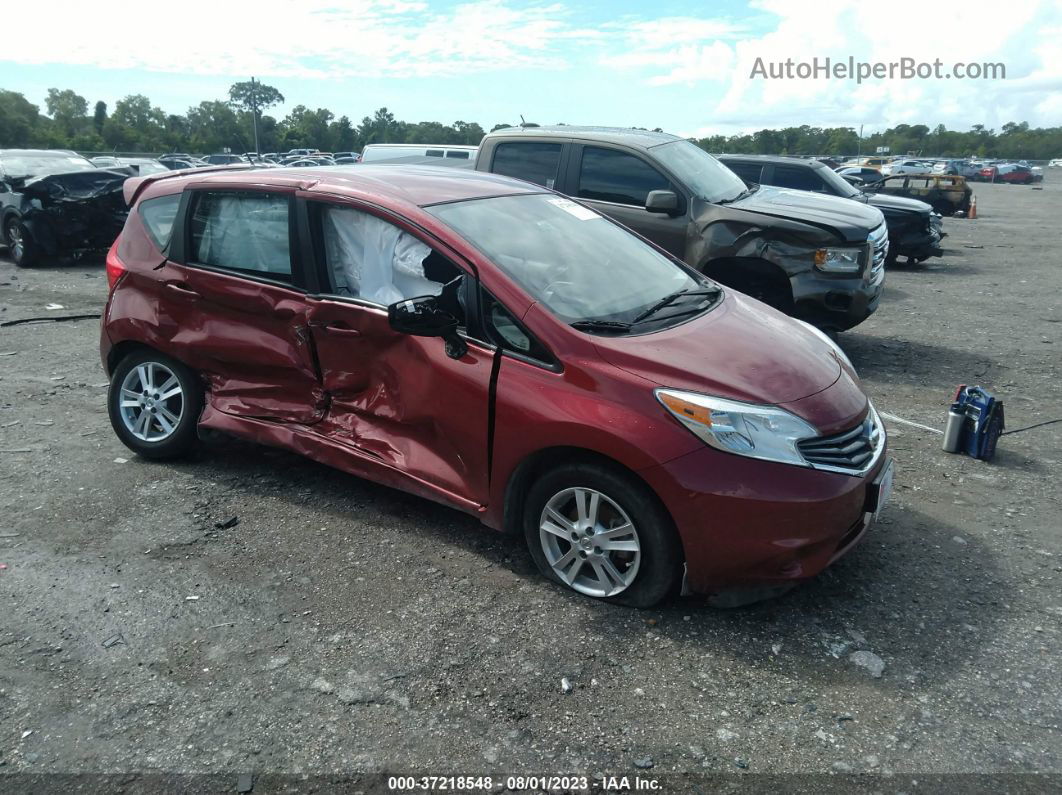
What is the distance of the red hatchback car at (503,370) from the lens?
3.33 meters

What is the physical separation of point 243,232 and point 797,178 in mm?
10152

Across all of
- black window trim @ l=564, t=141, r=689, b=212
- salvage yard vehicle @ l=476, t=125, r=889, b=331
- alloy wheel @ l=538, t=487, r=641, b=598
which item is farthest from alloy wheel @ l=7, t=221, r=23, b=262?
alloy wheel @ l=538, t=487, r=641, b=598

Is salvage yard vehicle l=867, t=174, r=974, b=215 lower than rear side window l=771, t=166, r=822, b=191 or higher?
higher

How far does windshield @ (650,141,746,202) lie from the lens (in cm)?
757

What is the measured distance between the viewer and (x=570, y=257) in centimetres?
423

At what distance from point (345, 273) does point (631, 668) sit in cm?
241

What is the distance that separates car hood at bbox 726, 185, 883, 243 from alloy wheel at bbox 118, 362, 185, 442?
16.0 ft

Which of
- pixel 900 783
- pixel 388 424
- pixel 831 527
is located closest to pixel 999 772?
pixel 900 783

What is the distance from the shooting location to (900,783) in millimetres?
2680

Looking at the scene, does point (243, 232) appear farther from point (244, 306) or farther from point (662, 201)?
point (662, 201)

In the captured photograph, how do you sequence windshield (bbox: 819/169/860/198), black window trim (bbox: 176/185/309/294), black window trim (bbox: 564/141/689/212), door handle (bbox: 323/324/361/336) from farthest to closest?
1. windshield (bbox: 819/169/860/198)
2. black window trim (bbox: 564/141/689/212)
3. black window trim (bbox: 176/185/309/294)
4. door handle (bbox: 323/324/361/336)

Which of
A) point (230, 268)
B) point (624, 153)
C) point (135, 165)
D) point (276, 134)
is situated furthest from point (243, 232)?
point (276, 134)

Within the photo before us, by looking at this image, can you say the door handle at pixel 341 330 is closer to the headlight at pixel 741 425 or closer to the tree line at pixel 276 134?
the headlight at pixel 741 425

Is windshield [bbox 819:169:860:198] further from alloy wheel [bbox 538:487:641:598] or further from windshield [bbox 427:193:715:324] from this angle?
alloy wheel [bbox 538:487:641:598]
